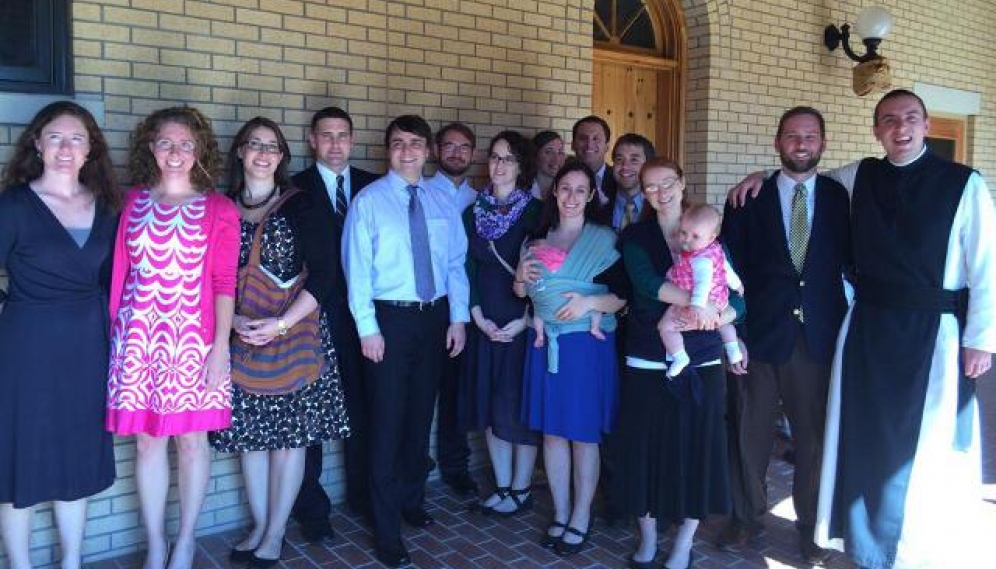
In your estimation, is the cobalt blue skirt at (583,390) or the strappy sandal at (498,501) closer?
the cobalt blue skirt at (583,390)

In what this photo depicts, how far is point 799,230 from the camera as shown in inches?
144

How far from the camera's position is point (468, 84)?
15.4ft

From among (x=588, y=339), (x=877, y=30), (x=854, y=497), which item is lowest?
(x=854, y=497)

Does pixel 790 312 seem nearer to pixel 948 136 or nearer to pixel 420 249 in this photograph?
pixel 420 249

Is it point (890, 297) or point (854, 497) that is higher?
point (890, 297)

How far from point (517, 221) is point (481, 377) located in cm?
79

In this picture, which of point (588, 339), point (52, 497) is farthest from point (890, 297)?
point (52, 497)

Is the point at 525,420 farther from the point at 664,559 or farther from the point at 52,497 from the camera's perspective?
the point at 52,497

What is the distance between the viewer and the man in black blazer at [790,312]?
3629 millimetres

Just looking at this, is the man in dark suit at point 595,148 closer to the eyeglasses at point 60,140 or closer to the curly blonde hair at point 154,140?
the curly blonde hair at point 154,140

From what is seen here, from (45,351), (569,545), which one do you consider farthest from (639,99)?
(45,351)

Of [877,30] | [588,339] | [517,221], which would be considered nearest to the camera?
[588,339]

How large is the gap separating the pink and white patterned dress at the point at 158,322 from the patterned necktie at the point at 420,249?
2.95ft

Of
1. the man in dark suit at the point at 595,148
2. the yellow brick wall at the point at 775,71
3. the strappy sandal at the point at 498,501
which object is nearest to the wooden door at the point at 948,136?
the yellow brick wall at the point at 775,71
